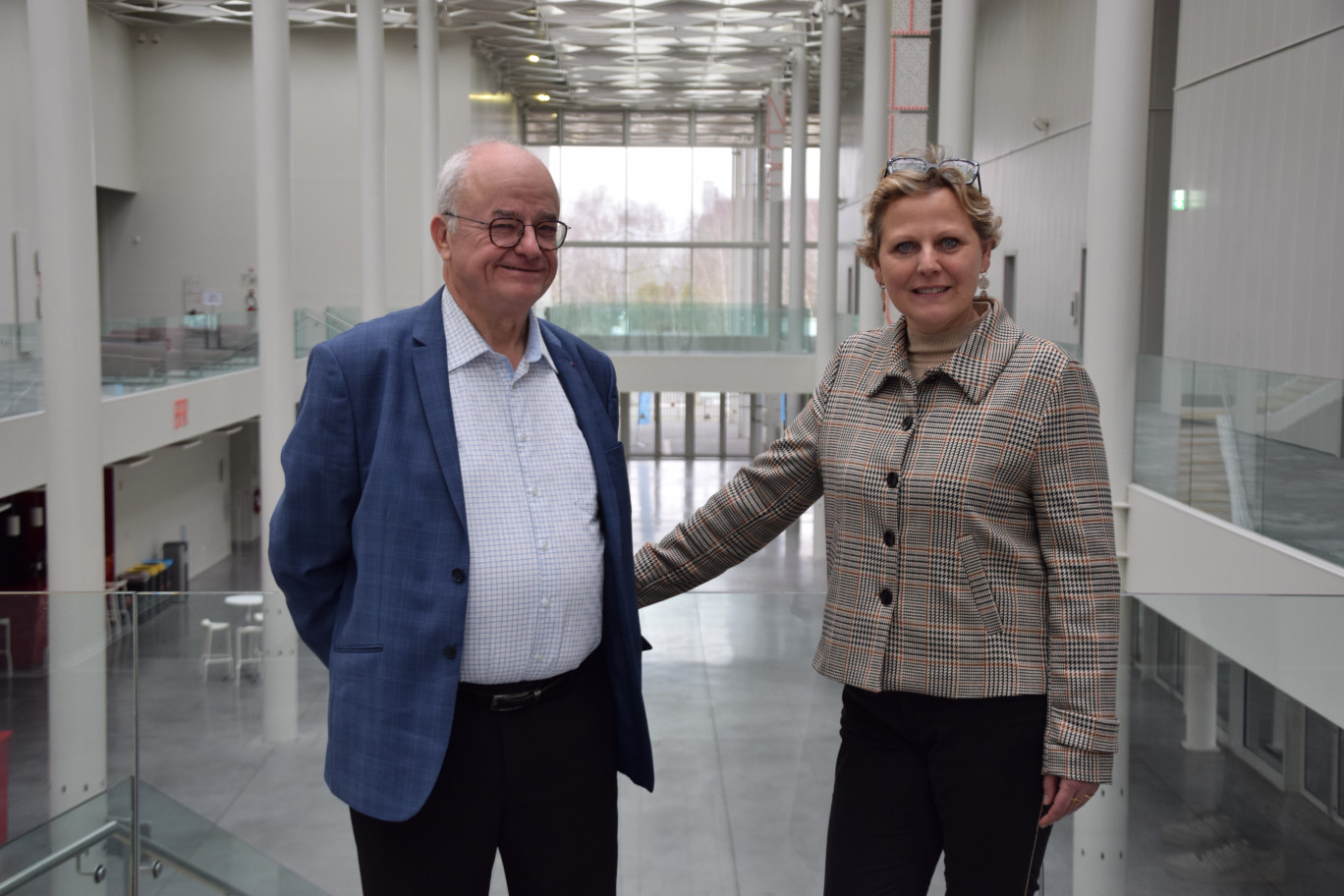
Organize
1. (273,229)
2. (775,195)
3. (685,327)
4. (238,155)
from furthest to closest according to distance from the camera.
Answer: (775,195) < (238,155) < (685,327) < (273,229)

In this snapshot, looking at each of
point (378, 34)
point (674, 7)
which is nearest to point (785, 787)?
point (378, 34)

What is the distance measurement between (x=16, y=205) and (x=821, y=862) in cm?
1972

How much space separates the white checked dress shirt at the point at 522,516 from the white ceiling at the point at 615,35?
71.5ft

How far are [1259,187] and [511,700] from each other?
11.5 metres

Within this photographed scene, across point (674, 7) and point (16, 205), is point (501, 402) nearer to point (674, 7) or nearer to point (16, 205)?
point (16, 205)

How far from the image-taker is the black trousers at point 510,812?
219 centimetres

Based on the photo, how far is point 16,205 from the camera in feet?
63.0

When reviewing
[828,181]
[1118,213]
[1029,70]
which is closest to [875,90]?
[1029,70]

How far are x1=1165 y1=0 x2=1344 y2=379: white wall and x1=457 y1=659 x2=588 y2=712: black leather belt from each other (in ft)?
32.0

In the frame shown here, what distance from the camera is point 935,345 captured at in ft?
7.64

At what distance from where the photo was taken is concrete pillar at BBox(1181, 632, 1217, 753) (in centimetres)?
351

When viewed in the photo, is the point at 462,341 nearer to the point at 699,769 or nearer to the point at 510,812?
the point at 510,812

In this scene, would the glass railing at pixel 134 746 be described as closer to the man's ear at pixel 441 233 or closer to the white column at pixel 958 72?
the man's ear at pixel 441 233

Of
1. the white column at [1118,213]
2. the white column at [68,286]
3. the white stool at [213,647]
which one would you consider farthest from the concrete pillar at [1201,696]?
the white column at [68,286]
